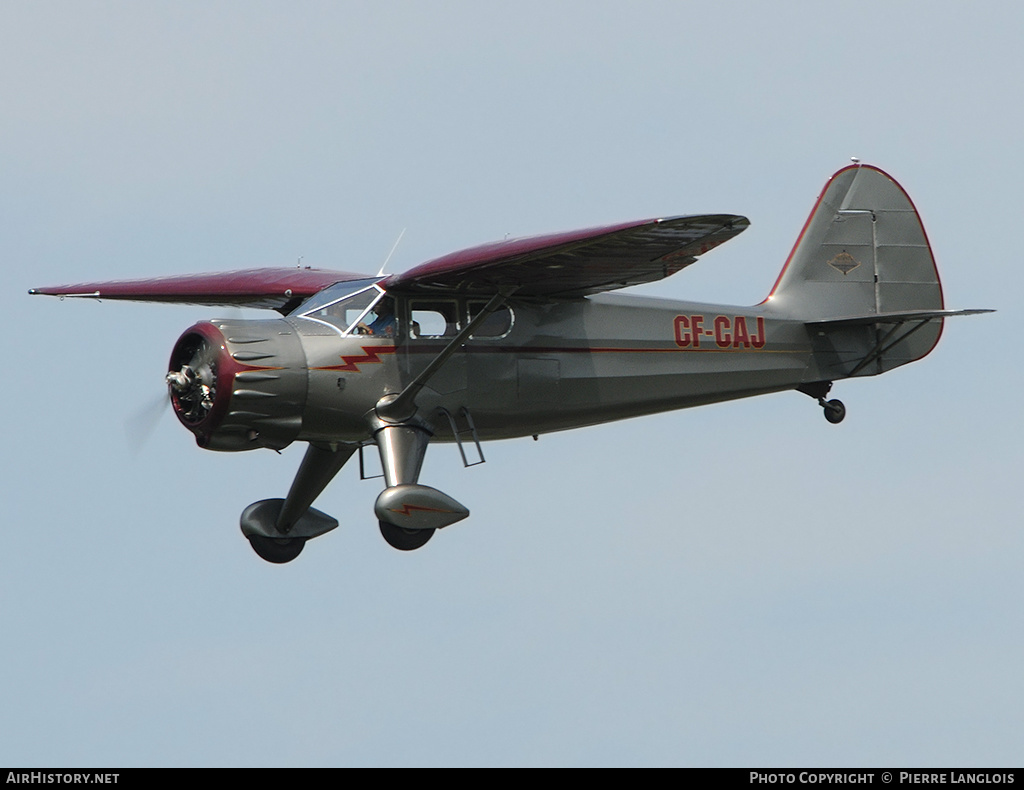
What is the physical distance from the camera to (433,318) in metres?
17.4

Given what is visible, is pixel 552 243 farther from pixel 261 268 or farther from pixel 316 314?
pixel 261 268

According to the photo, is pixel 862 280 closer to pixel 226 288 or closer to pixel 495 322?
pixel 495 322

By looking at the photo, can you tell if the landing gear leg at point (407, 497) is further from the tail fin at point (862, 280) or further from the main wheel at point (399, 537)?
the tail fin at point (862, 280)

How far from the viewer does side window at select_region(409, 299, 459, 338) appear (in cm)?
1733

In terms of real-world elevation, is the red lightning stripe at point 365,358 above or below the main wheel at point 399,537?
above

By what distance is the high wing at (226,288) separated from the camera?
19375 millimetres

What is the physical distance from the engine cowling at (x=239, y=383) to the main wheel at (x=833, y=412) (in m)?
6.02

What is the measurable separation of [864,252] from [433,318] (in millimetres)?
5593

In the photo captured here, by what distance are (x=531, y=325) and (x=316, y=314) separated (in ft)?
6.73

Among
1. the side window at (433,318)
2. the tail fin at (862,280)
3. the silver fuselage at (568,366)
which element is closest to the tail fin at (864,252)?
the tail fin at (862,280)

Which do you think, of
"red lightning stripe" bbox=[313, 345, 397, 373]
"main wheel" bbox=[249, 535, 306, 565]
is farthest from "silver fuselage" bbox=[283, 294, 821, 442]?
"main wheel" bbox=[249, 535, 306, 565]

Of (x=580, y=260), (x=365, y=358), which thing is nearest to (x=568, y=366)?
(x=580, y=260)

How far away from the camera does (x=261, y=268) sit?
65.9 ft

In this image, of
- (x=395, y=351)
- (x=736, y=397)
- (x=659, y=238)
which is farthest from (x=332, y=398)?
(x=736, y=397)
